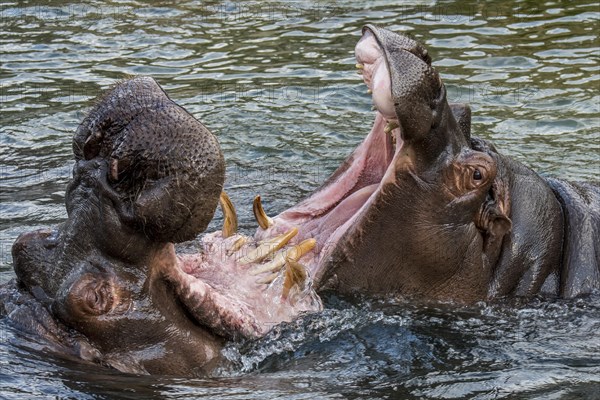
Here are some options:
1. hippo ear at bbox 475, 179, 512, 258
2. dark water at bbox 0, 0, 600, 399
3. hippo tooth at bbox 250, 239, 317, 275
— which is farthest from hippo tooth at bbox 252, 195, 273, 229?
hippo ear at bbox 475, 179, 512, 258

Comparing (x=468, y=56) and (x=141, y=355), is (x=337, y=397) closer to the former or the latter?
(x=141, y=355)

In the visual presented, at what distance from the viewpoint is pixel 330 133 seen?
9.94m

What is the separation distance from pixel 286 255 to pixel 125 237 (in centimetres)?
131

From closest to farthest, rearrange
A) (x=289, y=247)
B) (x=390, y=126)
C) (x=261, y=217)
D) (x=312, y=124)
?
(x=390, y=126)
(x=289, y=247)
(x=261, y=217)
(x=312, y=124)

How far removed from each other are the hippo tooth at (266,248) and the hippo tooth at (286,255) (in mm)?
44

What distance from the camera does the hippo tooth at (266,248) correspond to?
18.2 feet

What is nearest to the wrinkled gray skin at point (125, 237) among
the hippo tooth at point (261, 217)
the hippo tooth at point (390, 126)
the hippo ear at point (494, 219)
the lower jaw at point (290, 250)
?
the lower jaw at point (290, 250)

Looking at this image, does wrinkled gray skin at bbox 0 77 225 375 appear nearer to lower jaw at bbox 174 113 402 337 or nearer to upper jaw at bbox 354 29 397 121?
lower jaw at bbox 174 113 402 337

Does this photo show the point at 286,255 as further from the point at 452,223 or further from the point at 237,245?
the point at 452,223

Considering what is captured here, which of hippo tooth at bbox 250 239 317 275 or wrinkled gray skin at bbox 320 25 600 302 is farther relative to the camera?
wrinkled gray skin at bbox 320 25 600 302

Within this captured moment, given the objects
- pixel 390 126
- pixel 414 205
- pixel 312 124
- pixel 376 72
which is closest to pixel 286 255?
pixel 414 205

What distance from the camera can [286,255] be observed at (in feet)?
18.6

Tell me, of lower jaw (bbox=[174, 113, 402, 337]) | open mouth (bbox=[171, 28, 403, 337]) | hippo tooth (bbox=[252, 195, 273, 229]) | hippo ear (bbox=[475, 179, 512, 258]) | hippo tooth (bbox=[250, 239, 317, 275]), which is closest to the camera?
open mouth (bbox=[171, 28, 403, 337])

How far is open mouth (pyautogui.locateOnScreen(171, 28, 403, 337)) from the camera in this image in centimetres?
510
